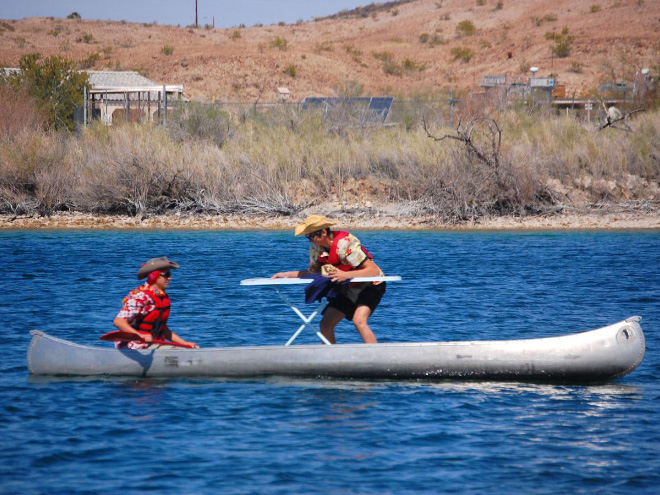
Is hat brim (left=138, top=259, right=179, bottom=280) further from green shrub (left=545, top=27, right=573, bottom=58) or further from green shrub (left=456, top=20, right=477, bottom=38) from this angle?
green shrub (left=456, top=20, right=477, bottom=38)

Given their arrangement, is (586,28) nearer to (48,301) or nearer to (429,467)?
(48,301)

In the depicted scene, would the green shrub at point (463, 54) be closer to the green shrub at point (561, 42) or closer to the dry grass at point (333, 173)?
the green shrub at point (561, 42)

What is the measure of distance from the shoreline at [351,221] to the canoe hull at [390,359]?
1661 cm

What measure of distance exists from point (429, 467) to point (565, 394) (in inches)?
103

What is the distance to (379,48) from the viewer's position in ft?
256

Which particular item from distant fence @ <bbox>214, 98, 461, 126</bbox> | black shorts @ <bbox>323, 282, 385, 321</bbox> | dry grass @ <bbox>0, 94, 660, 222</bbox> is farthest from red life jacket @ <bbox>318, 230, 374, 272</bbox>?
distant fence @ <bbox>214, 98, 461, 126</bbox>

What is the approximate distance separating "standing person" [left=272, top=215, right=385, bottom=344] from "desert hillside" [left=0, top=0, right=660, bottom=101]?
36.6 meters

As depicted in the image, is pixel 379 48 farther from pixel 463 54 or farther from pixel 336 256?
pixel 336 256

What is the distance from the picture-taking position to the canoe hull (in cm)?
957

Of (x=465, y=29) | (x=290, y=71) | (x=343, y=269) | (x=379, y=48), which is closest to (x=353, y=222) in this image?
(x=343, y=269)

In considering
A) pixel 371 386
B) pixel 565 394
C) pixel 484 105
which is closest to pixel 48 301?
pixel 371 386

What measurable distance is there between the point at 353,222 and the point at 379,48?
177 ft

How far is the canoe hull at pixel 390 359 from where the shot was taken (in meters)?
9.57

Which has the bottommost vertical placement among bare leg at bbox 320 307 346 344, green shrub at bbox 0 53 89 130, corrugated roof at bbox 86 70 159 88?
A: bare leg at bbox 320 307 346 344
